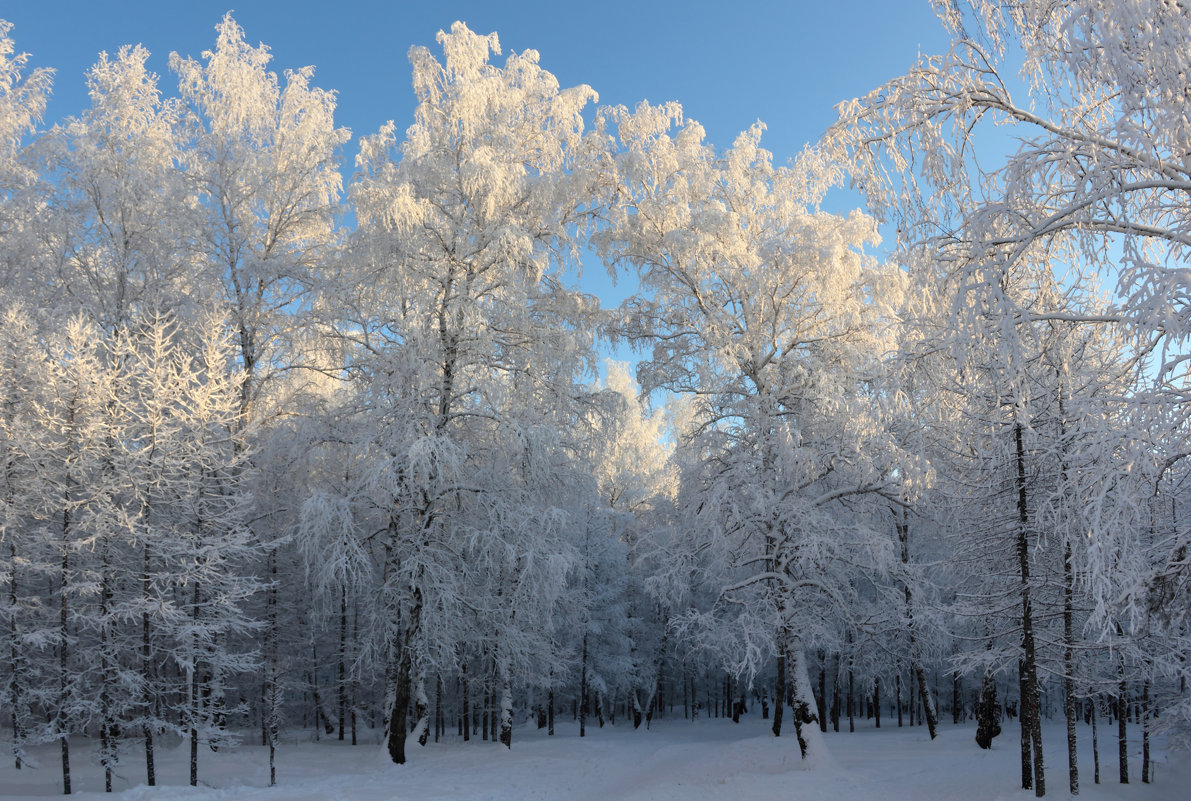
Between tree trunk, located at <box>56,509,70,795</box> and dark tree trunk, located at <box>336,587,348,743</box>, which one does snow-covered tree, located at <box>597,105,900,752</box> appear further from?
dark tree trunk, located at <box>336,587,348,743</box>

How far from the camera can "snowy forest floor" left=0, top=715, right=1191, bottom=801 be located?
11.4 meters

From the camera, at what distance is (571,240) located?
628 inches

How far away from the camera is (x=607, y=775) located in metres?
15.2

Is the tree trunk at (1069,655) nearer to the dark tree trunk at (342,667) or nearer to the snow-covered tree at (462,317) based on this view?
the snow-covered tree at (462,317)

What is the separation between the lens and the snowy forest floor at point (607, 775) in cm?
1141

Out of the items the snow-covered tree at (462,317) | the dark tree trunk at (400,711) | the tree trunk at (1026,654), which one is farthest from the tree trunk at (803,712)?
the dark tree trunk at (400,711)

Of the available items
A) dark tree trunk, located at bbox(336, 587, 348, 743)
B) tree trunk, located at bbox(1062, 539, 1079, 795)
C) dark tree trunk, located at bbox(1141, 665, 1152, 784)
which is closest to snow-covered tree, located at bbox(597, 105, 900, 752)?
tree trunk, located at bbox(1062, 539, 1079, 795)

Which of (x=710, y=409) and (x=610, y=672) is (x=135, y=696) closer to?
(x=710, y=409)

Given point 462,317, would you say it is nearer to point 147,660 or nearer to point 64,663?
point 147,660

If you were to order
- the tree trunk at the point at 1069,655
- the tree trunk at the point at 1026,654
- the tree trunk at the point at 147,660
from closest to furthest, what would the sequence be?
the tree trunk at the point at 1026,654 → the tree trunk at the point at 1069,655 → the tree trunk at the point at 147,660

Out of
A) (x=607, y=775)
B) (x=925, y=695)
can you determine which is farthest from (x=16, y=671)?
(x=925, y=695)

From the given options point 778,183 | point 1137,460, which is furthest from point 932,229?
point 778,183

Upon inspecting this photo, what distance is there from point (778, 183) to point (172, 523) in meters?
14.4

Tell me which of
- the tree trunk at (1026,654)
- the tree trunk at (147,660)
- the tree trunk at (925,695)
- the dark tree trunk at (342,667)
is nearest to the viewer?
the tree trunk at (1026,654)
